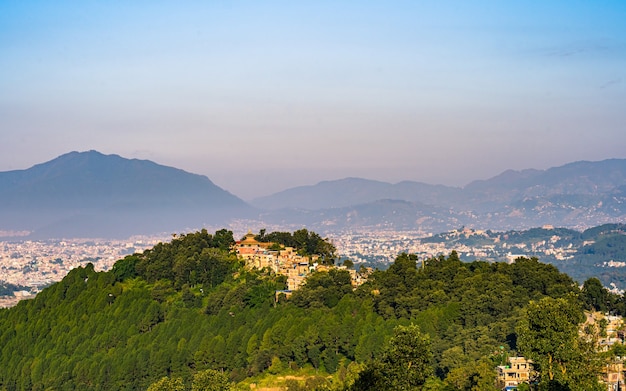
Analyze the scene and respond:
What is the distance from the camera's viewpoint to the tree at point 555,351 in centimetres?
3922

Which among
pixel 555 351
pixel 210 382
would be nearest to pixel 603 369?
pixel 555 351

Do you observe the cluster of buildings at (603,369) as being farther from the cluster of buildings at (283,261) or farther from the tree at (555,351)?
the cluster of buildings at (283,261)

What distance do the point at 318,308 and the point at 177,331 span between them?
34.8ft

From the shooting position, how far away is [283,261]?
76125mm

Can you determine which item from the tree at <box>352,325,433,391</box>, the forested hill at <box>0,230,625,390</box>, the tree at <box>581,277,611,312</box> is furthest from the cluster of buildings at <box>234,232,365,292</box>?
the tree at <box>352,325,433,391</box>

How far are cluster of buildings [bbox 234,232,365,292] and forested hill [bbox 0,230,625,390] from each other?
1185mm

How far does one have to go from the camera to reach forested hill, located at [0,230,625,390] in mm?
55625

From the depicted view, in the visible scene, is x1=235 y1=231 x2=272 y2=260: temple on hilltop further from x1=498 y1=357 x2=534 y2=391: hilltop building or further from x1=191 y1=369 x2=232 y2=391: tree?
x1=498 y1=357 x2=534 y2=391: hilltop building

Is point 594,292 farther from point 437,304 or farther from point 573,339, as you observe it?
point 573,339

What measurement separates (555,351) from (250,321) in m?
29.6

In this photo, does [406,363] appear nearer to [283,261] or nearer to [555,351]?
[555,351]

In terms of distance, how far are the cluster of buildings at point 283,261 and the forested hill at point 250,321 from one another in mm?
1185

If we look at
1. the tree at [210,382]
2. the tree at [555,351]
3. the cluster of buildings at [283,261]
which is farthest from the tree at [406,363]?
the cluster of buildings at [283,261]

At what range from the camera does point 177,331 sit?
213 feet
